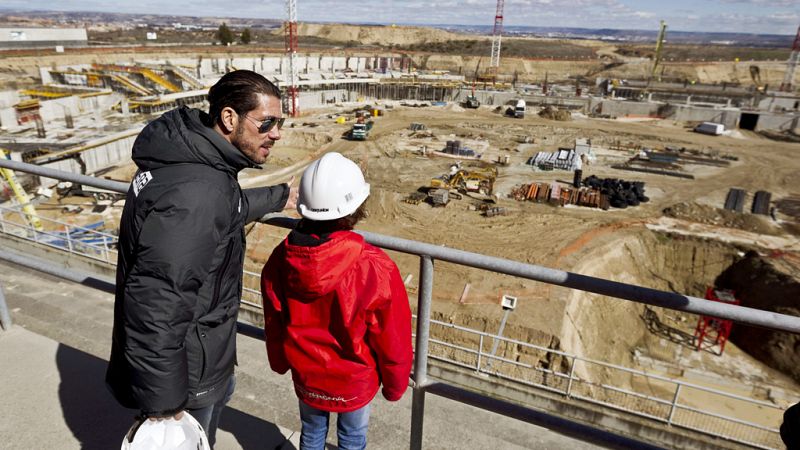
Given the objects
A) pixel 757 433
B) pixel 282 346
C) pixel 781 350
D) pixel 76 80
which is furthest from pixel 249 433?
pixel 76 80

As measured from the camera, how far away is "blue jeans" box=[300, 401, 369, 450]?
2.14 meters

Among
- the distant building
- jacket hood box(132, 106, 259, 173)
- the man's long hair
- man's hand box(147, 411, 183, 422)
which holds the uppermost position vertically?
the distant building

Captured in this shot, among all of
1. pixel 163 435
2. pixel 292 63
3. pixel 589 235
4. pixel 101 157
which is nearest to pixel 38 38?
pixel 292 63

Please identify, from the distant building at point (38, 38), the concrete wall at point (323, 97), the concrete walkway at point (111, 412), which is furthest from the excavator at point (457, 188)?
the distant building at point (38, 38)

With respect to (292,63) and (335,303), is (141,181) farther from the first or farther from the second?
(292,63)

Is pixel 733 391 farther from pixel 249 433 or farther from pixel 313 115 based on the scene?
pixel 313 115

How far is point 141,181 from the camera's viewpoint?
1.72 m

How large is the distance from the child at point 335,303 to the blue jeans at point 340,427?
0.09 m

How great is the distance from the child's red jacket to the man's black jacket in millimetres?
229

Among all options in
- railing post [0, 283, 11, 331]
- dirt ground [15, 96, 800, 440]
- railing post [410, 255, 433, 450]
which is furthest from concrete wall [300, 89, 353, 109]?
railing post [410, 255, 433, 450]

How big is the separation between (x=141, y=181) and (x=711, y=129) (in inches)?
1839

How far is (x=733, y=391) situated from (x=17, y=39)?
85878 mm

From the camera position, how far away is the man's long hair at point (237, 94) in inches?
72.6

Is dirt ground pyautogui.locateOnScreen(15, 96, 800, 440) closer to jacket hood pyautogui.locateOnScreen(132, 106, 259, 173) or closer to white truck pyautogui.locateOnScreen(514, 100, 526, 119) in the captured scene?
jacket hood pyautogui.locateOnScreen(132, 106, 259, 173)
